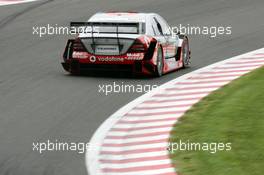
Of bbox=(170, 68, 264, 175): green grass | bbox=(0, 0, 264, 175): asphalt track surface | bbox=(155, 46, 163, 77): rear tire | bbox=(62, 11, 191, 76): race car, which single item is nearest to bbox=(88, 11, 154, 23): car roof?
bbox=(62, 11, 191, 76): race car

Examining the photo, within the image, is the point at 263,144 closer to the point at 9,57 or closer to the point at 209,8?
the point at 9,57

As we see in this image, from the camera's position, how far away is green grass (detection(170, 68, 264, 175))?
33.0 feet

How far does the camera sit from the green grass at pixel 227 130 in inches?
396

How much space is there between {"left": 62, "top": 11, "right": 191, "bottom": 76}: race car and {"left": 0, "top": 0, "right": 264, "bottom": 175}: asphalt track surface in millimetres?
271

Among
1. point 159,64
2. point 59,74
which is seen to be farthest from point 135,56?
point 59,74

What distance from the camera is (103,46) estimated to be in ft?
57.3

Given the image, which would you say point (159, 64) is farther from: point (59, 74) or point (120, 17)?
point (59, 74)

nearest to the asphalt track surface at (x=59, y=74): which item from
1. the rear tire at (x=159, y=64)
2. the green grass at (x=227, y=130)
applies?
the rear tire at (x=159, y=64)

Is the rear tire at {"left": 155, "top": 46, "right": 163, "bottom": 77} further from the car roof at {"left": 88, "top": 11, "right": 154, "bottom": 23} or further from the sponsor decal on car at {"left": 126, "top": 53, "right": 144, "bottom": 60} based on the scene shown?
the car roof at {"left": 88, "top": 11, "right": 154, "bottom": 23}

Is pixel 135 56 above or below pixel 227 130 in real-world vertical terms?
below

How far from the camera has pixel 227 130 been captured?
12117 millimetres

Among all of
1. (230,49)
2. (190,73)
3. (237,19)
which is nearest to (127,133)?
(190,73)

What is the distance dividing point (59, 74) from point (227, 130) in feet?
22.4

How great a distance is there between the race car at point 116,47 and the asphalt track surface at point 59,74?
271mm
